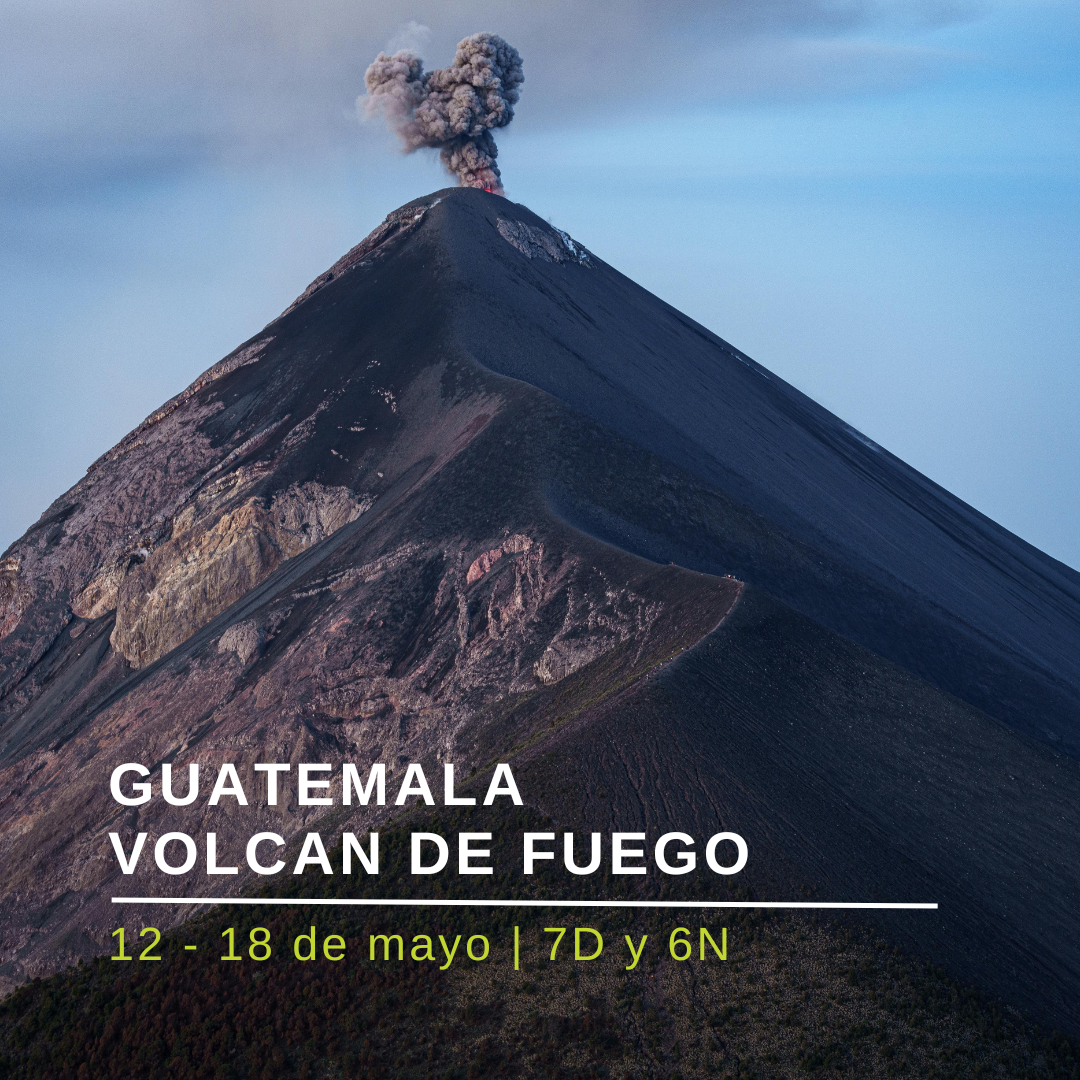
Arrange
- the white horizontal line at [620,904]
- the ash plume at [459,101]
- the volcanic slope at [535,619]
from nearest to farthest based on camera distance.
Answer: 1. the white horizontal line at [620,904]
2. the volcanic slope at [535,619]
3. the ash plume at [459,101]

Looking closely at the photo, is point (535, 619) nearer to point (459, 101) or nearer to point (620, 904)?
point (620, 904)

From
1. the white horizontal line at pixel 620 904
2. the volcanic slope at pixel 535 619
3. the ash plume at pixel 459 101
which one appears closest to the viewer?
the white horizontal line at pixel 620 904

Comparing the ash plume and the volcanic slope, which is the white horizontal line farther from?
the ash plume

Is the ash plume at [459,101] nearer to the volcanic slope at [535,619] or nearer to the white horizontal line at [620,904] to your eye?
the volcanic slope at [535,619]

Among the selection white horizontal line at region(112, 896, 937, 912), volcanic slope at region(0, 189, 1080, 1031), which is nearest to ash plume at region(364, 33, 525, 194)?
volcanic slope at region(0, 189, 1080, 1031)

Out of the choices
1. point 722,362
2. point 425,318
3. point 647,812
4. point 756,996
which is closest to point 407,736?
point 647,812

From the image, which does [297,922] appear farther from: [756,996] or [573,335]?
[573,335]

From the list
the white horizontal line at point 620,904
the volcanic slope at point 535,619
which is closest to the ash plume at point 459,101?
the volcanic slope at point 535,619
